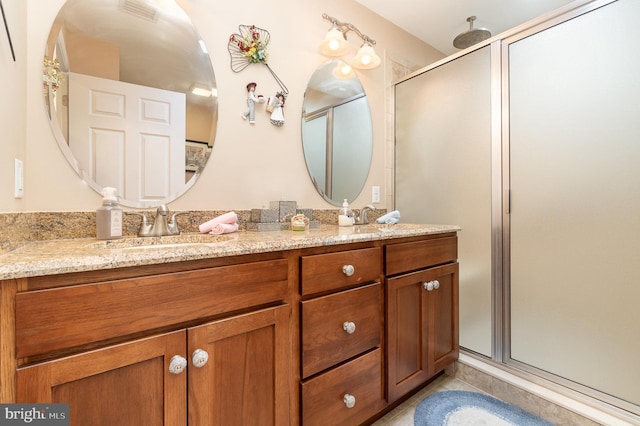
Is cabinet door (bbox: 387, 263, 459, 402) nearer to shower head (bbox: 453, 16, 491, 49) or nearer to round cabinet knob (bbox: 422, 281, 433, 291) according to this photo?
round cabinet knob (bbox: 422, 281, 433, 291)

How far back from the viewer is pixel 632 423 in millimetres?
1186

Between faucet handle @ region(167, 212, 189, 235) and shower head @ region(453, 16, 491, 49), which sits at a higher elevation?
shower head @ region(453, 16, 491, 49)

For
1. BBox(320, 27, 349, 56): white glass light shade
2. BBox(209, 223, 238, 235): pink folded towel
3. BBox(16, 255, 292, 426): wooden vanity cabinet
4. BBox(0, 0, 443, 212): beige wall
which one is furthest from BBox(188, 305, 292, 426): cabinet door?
BBox(320, 27, 349, 56): white glass light shade

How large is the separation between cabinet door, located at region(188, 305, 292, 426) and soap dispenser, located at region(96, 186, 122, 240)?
1.94 feet

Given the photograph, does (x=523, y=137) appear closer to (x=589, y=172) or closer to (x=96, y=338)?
(x=589, y=172)

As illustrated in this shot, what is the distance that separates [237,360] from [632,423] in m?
1.65

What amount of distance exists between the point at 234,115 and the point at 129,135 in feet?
1.58

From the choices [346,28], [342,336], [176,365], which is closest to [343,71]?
[346,28]

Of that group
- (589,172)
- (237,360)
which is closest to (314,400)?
(237,360)

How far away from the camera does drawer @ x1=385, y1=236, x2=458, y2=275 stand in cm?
125

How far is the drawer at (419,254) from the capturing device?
4.11ft

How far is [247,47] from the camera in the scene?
1.48m

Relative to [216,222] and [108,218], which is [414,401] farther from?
[108,218]

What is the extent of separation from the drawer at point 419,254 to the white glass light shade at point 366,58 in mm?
1275
